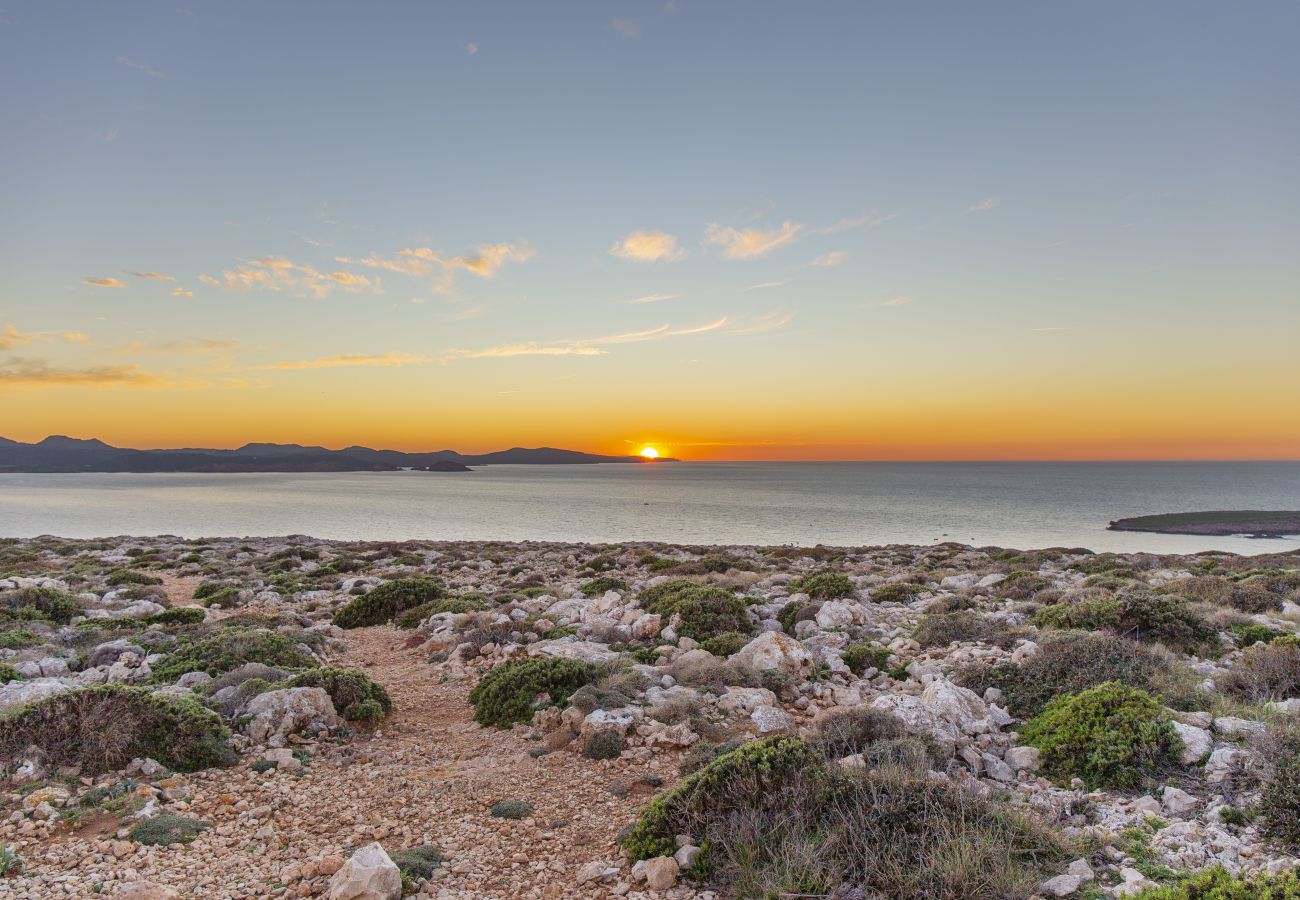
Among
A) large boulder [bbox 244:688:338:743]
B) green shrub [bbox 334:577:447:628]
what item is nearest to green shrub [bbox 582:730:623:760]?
large boulder [bbox 244:688:338:743]

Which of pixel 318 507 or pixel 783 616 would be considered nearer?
pixel 783 616

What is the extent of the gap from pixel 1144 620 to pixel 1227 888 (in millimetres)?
9229

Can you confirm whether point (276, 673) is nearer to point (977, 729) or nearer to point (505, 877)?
point (505, 877)

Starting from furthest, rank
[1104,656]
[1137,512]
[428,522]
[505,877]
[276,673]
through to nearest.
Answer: [1137,512] → [428,522] → [276,673] → [1104,656] → [505,877]

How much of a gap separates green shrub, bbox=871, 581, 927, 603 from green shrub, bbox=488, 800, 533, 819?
45.7 ft

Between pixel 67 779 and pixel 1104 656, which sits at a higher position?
pixel 1104 656

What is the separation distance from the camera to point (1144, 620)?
1202 cm

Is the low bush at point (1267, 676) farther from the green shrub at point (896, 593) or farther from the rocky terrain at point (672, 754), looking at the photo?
the green shrub at point (896, 593)

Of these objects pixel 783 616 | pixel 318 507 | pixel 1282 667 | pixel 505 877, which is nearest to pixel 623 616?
pixel 783 616

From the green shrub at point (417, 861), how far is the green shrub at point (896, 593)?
50.0ft

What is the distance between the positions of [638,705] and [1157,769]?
6326 mm

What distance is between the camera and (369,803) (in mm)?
7438

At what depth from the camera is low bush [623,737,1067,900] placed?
195 inches

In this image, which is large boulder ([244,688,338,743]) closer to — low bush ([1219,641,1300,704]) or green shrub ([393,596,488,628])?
green shrub ([393,596,488,628])
